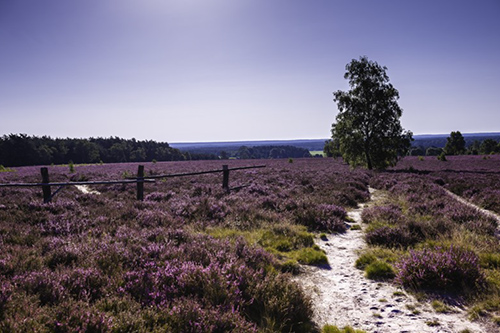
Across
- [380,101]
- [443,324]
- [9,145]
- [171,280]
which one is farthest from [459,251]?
[9,145]

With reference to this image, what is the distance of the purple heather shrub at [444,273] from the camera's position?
4.43 m

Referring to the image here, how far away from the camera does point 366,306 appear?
13.9 feet

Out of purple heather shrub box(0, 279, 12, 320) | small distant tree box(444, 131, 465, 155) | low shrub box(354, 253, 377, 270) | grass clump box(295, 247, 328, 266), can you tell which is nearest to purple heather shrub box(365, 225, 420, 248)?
low shrub box(354, 253, 377, 270)

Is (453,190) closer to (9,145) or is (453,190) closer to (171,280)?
(171,280)

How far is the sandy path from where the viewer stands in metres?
3.65

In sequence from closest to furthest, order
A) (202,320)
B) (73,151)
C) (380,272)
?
(202,320), (380,272), (73,151)

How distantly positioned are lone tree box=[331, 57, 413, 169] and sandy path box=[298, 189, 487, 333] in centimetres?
2886

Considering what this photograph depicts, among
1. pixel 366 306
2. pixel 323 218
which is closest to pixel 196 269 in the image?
pixel 366 306

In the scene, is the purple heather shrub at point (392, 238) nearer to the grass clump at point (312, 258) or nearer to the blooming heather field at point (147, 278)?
the blooming heather field at point (147, 278)

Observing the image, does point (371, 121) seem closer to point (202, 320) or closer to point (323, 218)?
point (323, 218)

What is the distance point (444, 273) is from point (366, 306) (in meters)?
1.61

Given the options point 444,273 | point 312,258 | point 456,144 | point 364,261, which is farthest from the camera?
point 456,144

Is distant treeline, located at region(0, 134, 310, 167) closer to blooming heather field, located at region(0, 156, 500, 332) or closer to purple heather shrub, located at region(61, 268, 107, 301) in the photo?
blooming heather field, located at region(0, 156, 500, 332)

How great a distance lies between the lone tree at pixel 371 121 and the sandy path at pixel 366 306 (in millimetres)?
28861
